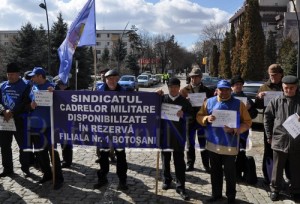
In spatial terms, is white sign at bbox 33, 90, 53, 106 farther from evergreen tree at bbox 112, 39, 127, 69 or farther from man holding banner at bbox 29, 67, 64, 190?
evergreen tree at bbox 112, 39, 127, 69

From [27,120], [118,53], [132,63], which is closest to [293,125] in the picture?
[27,120]

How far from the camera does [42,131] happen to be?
6820mm

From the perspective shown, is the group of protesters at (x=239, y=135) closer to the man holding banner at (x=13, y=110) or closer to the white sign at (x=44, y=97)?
the white sign at (x=44, y=97)

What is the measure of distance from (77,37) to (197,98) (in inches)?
101

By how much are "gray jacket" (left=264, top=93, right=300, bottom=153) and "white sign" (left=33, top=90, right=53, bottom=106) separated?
356cm

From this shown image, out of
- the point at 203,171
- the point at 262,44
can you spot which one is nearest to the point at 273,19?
the point at 262,44

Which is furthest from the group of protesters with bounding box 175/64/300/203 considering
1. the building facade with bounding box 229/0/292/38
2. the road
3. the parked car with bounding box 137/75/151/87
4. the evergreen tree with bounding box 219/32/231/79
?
the building facade with bounding box 229/0/292/38

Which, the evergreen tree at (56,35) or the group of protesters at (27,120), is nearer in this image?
the group of protesters at (27,120)

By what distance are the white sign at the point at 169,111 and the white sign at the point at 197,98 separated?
115 cm

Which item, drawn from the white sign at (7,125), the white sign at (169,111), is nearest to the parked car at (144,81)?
the white sign at (7,125)

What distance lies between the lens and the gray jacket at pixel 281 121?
19.2 ft

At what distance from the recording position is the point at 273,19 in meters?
92.6

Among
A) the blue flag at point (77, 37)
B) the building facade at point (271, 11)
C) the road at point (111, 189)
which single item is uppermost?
the building facade at point (271, 11)

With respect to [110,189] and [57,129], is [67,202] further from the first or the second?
[57,129]
